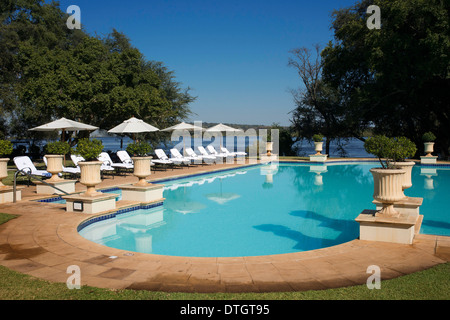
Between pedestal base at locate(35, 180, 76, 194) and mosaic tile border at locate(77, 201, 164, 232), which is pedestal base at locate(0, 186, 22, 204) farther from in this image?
mosaic tile border at locate(77, 201, 164, 232)

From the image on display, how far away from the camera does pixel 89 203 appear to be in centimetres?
729

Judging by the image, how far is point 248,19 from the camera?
27.0m

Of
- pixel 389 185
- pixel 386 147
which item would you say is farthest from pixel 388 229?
pixel 386 147

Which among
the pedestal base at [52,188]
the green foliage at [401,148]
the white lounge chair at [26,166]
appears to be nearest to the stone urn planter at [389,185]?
the green foliage at [401,148]

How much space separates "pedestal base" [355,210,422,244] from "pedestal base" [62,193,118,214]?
510 cm

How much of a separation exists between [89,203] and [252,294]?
4987 mm

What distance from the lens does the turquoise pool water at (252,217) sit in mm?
6367

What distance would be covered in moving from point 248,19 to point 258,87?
28.2ft

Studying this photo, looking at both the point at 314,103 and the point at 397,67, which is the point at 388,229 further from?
the point at 314,103

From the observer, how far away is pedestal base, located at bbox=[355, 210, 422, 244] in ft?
16.3

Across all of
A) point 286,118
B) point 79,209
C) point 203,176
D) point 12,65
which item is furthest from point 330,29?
point 79,209

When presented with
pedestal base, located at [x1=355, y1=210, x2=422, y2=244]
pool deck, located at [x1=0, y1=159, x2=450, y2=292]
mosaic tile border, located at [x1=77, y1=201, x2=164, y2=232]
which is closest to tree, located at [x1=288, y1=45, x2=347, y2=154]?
mosaic tile border, located at [x1=77, y1=201, x2=164, y2=232]

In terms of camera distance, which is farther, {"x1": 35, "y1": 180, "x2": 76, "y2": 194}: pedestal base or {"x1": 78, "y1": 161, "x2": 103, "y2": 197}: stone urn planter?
{"x1": 35, "y1": 180, "x2": 76, "y2": 194}: pedestal base
